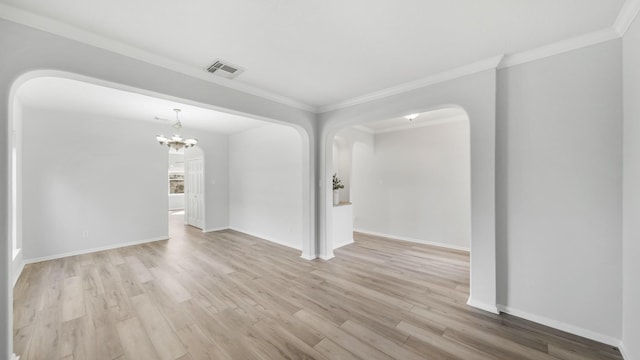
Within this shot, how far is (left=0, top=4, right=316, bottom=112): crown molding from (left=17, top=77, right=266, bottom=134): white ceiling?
44.4 inches

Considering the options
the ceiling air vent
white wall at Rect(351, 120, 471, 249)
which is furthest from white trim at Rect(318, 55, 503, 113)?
white wall at Rect(351, 120, 471, 249)

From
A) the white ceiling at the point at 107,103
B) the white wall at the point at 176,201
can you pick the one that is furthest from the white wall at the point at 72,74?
the white wall at the point at 176,201

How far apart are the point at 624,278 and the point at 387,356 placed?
2.04m

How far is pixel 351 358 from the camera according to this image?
1843 millimetres

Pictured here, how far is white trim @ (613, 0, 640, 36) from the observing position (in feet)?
5.43

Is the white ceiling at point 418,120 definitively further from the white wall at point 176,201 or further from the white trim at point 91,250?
the white wall at point 176,201

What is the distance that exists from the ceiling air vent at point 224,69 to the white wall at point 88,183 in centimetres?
382

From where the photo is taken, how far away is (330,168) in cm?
420

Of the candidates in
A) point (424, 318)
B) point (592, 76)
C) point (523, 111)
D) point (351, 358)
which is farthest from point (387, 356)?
point (592, 76)

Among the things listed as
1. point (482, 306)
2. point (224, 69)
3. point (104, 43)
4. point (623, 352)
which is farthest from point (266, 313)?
point (623, 352)

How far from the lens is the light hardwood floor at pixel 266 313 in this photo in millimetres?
1942

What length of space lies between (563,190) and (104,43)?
436 centimetres

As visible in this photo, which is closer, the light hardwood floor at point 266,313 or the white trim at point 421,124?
the light hardwood floor at point 266,313

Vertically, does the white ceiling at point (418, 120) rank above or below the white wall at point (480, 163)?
above
